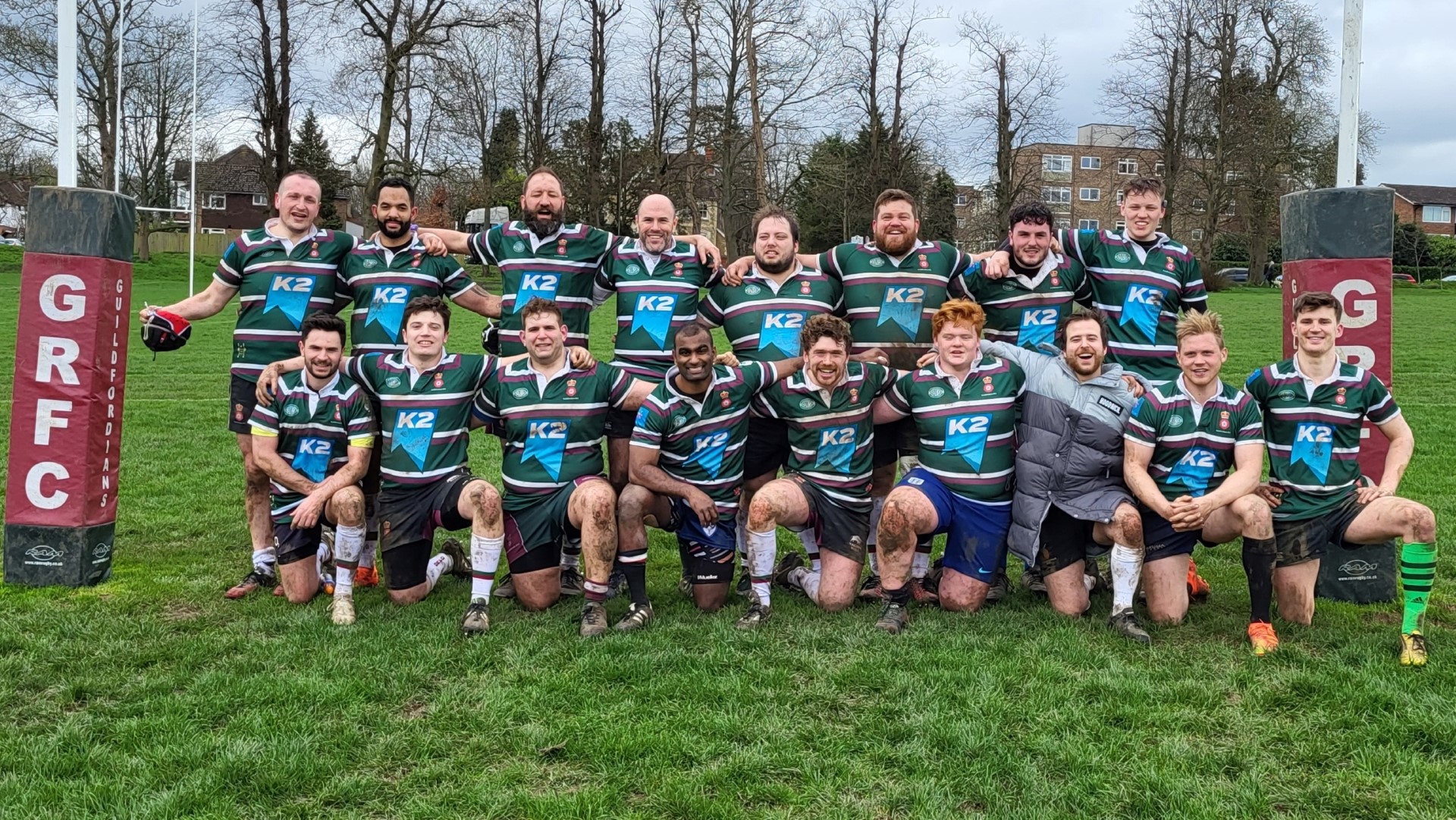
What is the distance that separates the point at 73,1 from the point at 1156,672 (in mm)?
6309

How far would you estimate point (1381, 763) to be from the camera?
11.8 feet

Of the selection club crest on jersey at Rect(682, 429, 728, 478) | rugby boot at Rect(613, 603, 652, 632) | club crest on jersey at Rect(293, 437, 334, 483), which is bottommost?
rugby boot at Rect(613, 603, 652, 632)

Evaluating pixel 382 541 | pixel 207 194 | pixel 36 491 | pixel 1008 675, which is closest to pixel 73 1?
pixel 36 491

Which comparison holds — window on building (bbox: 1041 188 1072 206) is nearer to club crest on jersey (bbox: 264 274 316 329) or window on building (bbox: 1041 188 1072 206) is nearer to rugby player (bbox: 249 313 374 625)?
club crest on jersey (bbox: 264 274 316 329)

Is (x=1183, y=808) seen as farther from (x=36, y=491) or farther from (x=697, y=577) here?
(x=36, y=491)

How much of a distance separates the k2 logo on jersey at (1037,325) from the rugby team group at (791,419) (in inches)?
0.6

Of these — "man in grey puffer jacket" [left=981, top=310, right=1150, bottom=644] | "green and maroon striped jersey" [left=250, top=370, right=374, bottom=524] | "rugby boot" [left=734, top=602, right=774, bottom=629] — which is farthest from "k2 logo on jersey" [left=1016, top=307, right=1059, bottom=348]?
"green and maroon striped jersey" [left=250, top=370, right=374, bottom=524]

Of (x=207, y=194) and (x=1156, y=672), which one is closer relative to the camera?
(x=1156, y=672)

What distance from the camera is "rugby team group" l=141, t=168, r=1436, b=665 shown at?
5.08 metres

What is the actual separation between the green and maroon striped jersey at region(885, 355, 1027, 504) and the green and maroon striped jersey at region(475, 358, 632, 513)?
167 centimetres

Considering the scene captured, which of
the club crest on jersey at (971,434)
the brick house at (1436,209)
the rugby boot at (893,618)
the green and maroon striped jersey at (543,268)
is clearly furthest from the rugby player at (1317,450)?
the brick house at (1436,209)

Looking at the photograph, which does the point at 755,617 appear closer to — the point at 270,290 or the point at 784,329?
the point at 784,329

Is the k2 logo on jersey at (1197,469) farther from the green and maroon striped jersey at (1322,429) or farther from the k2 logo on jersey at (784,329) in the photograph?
the k2 logo on jersey at (784,329)

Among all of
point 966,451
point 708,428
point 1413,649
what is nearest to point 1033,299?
point 966,451
